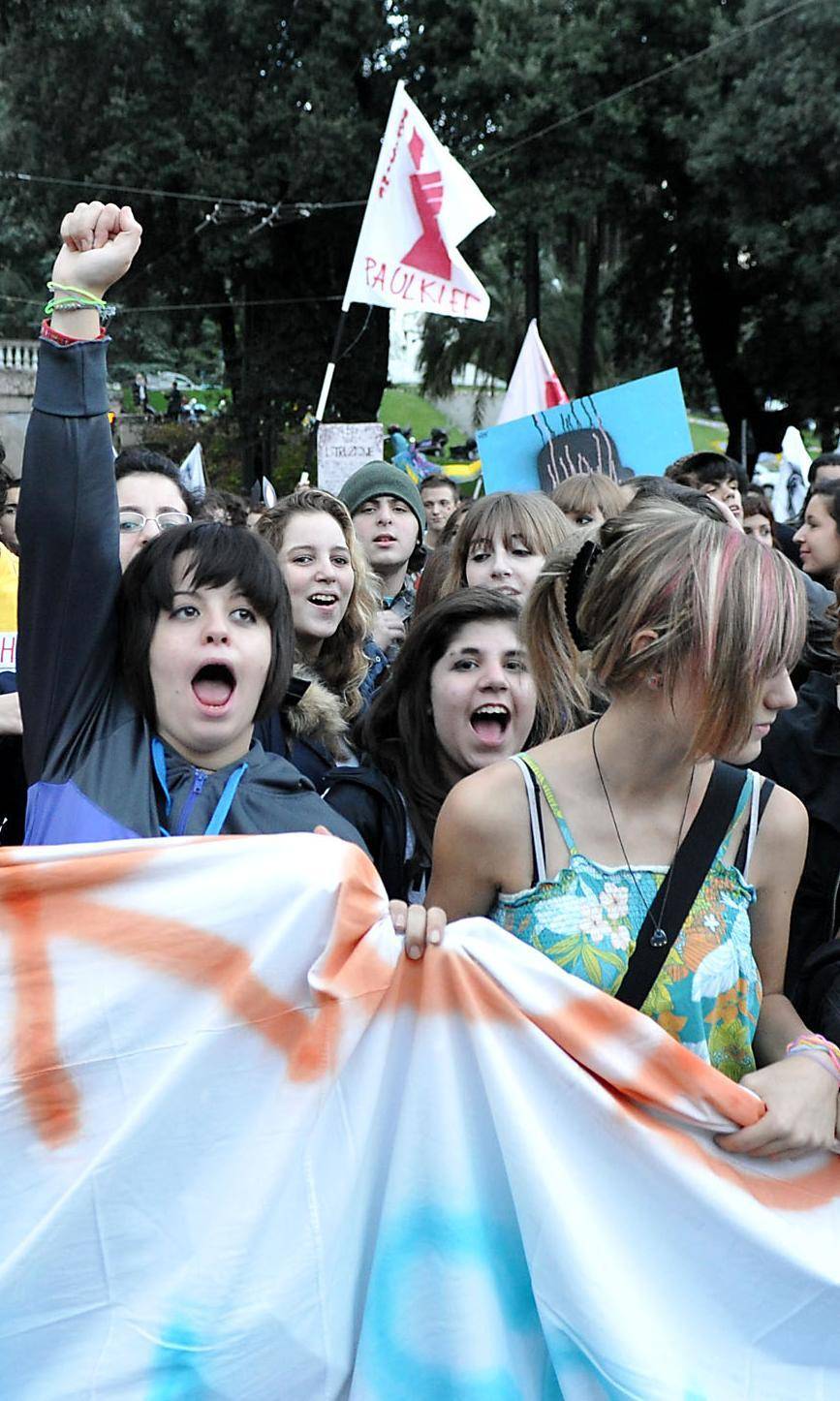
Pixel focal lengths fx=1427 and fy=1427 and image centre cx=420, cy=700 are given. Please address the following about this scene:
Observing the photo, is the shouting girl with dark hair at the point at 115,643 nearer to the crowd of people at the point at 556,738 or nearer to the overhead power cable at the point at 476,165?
the crowd of people at the point at 556,738

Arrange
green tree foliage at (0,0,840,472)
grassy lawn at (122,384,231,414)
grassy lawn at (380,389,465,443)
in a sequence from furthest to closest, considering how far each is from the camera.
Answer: grassy lawn at (380,389,465,443) < grassy lawn at (122,384,231,414) < green tree foliage at (0,0,840,472)

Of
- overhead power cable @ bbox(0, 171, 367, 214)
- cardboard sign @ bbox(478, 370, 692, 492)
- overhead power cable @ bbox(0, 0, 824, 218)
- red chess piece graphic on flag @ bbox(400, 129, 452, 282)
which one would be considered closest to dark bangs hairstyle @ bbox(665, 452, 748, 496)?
cardboard sign @ bbox(478, 370, 692, 492)

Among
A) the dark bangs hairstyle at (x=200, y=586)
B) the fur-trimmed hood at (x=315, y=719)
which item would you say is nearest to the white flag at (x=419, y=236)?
the fur-trimmed hood at (x=315, y=719)

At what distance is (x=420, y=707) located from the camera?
2.92 metres

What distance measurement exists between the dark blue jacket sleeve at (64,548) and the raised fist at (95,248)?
0.10 metres

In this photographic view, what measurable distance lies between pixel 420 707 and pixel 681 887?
1064 mm

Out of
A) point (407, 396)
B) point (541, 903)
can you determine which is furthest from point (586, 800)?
point (407, 396)

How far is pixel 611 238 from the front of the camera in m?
24.8

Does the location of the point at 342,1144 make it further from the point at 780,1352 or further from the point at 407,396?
the point at 407,396

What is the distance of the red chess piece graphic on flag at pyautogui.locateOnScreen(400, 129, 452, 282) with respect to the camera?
846 centimetres

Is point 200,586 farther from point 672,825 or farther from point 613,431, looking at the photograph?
point 613,431

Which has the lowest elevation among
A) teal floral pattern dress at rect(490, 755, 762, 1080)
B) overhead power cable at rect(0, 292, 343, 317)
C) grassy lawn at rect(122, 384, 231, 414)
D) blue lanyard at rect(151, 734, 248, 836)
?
teal floral pattern dress at rect(490, 755, 762, 1080)

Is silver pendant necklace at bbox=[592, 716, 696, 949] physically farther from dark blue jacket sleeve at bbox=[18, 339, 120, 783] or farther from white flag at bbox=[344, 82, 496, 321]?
white flag at bbox=[344, 82, 496, 321]

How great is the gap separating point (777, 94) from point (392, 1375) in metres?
20.8
